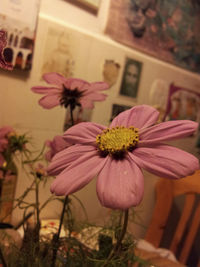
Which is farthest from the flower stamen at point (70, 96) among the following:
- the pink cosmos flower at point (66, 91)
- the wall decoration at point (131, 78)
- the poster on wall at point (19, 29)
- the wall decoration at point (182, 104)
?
the wall decoration at point (182, 104)

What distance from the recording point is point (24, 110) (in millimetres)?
859

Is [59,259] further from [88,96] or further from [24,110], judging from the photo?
[24,110]

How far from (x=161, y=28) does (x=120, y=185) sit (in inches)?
44.4

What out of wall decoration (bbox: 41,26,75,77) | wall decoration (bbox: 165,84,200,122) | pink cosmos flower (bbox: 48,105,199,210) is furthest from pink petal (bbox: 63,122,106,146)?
wall decoration (bbox: 165,84,200,122)

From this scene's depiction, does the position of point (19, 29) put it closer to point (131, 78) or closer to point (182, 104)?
point (131, 78)

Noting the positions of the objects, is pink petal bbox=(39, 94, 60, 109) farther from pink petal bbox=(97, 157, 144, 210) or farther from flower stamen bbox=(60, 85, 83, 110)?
pink petal bbox=(97, 157, 144, 210)

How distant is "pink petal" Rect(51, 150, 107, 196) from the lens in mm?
232

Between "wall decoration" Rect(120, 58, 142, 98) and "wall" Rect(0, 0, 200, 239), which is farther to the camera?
"wall decoration" Rect(120, 58, 142, 98)

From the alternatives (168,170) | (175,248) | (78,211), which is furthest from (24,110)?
(175,248)

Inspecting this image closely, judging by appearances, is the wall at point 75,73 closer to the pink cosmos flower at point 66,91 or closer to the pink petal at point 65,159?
the pink cosmos flower at point 66,91

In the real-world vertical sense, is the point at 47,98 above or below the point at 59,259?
above

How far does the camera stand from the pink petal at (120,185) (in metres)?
0.22

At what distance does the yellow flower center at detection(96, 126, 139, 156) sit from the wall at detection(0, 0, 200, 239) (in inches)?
20.8

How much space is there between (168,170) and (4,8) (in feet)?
2.29
